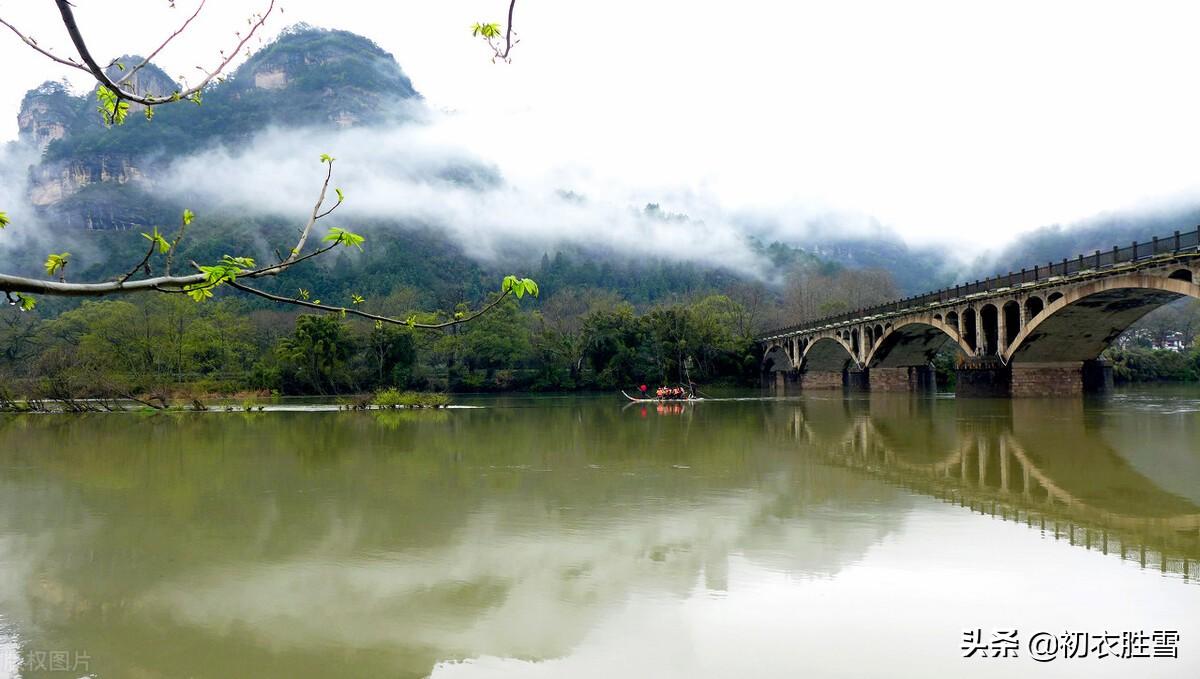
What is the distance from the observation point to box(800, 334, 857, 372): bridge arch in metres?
69.6

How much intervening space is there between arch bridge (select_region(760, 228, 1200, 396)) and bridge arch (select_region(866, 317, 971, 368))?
0.10 m

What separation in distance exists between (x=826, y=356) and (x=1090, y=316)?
115ft

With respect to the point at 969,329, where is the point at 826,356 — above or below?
below

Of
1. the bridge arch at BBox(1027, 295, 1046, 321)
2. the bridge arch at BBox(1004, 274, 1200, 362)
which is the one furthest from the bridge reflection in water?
the bridge arch at BBox(1027, 295, 1046, 321)

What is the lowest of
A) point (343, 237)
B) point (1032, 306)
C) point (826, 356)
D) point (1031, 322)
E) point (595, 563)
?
point (595, 563)

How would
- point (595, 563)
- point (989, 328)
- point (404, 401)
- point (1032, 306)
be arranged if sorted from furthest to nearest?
1. point (989, 328)
2. point (404, 401)
3. point (1032, 306)
4. point (595, 563)

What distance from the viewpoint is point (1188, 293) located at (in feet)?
96.7

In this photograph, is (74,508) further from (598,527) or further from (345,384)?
(345,384)

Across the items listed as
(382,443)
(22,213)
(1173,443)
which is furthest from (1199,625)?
(22,213)

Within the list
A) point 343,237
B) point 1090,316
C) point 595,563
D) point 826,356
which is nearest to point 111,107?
point 343,237

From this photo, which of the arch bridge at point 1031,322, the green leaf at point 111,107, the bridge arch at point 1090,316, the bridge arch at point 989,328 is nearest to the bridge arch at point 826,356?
the arch bridge at point 1031,322

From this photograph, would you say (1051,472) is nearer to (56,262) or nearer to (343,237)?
(343,237)

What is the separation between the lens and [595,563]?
8.88 meters

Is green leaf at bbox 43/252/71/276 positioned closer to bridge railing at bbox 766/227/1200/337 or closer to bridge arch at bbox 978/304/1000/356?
bridge railing at bbox 766/227/1200/337
